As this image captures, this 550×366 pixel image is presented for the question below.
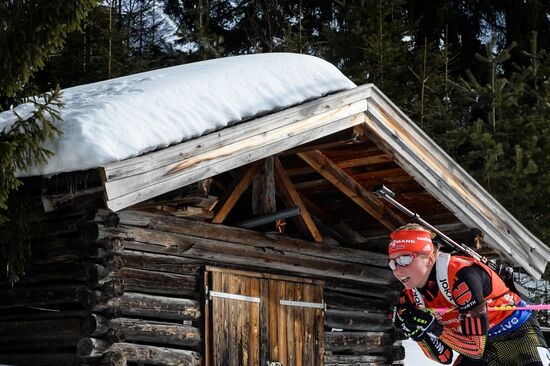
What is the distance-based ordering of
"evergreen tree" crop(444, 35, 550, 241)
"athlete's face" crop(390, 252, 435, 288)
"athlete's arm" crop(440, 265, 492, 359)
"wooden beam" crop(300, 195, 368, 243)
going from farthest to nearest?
"evergreen tree" crop(444, 35, 550, 241), "wooden beam" crop(300, 195, 368, 243), "athlete's face" crop(390, 252, 435, 288), "athlete's arm" crop(440, 265, 492, 359)

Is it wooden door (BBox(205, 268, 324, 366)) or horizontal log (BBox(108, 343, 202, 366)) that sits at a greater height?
wooden door (BBox(205, 268, 324, 366))

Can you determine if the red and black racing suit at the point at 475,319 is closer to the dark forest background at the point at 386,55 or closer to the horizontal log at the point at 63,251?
the dark forest background at the point at 386,55

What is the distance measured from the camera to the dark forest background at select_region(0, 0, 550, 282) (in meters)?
7.91

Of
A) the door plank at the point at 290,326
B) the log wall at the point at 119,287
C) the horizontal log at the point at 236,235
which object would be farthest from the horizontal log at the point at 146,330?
the door plank at the point at 290,326

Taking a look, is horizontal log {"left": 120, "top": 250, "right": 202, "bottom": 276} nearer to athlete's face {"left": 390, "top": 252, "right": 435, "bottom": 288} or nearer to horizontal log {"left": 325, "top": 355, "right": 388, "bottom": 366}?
horizontal log {"left": 325, "top": 355, "right": 388, "bottom": 366}

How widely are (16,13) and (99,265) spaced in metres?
2.41

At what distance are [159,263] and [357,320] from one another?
11.4 ft

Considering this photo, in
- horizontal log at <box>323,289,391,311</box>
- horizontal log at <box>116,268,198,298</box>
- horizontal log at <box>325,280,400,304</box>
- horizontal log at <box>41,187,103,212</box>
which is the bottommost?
horizontal log at <box>116,268,198,298</box>

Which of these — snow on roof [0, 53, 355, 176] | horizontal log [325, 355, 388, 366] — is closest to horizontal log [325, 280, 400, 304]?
horizontal log [325, 355, 388, 366]

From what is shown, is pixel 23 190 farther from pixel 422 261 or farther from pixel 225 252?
pixel 422 261

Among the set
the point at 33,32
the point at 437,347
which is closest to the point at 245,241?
the point at 33,32

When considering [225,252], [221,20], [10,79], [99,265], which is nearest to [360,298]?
[225,252]

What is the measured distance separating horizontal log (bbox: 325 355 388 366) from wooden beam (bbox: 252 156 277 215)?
7.13ft

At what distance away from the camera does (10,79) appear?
8.00 meters
